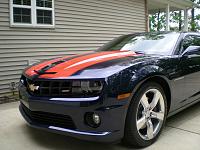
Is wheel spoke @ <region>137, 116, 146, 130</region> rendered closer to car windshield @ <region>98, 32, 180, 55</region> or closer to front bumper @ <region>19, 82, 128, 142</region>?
front bumper @ <region>19, 82, 128, 142</region>

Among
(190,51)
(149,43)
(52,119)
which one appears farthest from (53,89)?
(190,51)

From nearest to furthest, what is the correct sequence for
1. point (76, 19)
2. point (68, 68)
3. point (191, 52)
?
point (68, 68) → point (191, 52) → point (76, 19)

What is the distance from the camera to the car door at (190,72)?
11.6 ft

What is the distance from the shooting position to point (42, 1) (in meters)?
6.67

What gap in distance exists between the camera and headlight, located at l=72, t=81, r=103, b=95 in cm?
252

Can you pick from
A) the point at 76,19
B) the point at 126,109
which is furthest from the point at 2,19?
the point at 126,109

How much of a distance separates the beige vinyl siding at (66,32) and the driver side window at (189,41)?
3.85 m

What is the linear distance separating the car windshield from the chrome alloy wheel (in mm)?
700

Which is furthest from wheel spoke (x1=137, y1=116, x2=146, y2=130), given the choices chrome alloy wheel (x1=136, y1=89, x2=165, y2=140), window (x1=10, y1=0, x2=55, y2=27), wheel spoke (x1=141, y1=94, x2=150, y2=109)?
window (x1=10, y1=0, x2=55, y2=27)

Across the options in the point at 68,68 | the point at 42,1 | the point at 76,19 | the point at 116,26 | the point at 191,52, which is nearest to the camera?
the point at 68,68

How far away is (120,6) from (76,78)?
7.09 m

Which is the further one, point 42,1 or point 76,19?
point 76,19

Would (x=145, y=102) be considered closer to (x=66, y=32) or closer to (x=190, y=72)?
(x=190, y=72)

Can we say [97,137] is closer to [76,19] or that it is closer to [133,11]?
[76,19]
